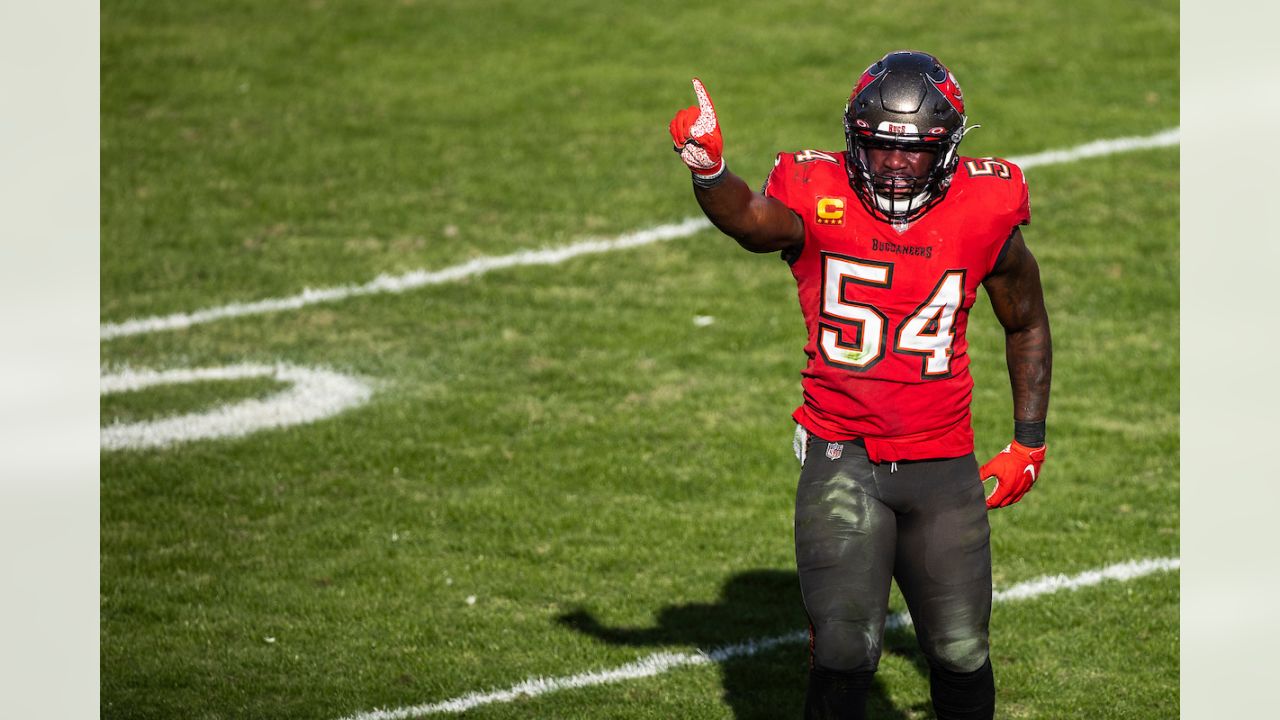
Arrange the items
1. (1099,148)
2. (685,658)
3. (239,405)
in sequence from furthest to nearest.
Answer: (1099,148), (239,405), (685,658)

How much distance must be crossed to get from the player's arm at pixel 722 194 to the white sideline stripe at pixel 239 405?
531 cm

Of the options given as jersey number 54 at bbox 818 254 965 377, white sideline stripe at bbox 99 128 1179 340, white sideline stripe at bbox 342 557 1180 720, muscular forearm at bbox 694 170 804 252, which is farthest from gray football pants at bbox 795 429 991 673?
white sideline stripe at bbox 99 128 1179 340

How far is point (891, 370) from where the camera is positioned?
5312mm

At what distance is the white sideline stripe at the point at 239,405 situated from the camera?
9.81 m

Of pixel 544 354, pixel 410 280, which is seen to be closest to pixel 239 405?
pixel 544 354

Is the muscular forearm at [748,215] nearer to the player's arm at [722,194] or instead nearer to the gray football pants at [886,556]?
the player's arm at [722,194]

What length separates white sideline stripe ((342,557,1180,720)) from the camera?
6738 mm

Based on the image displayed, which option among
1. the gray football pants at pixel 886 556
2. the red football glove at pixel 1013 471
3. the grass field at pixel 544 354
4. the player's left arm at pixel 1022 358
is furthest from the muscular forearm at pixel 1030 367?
the grass field at pixel 544 354

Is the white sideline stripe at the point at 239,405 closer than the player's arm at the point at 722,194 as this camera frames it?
No

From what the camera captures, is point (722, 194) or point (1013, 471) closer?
point (722, 194)

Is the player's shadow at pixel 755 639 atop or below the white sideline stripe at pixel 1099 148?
below

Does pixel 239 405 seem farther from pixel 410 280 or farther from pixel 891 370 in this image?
pixel 891 370

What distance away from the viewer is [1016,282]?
550cm

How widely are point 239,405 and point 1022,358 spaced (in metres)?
5.86
